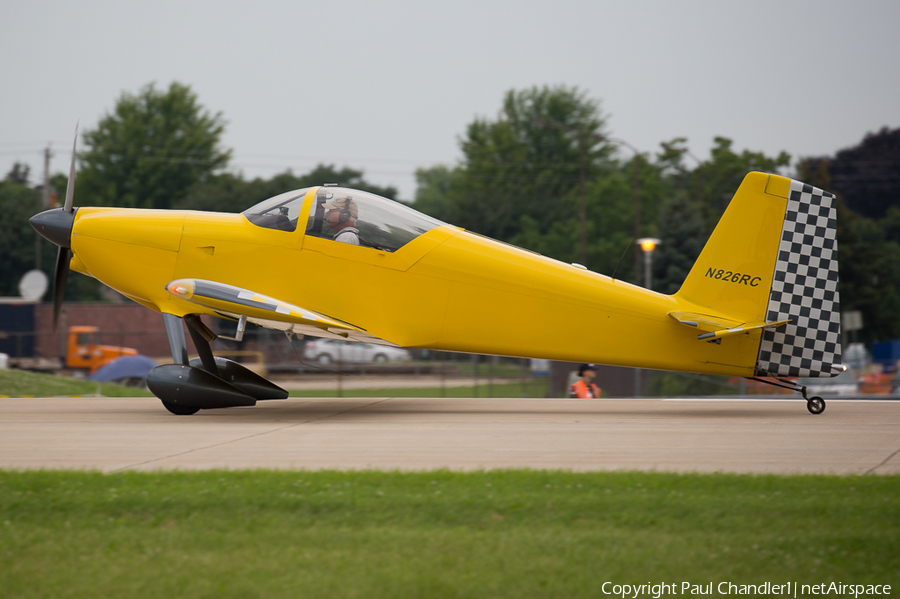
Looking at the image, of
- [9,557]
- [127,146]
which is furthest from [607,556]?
[127,146]

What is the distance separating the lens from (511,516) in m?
4.90

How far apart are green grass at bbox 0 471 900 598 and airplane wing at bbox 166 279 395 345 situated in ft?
9.72

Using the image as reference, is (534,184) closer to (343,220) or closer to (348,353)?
(348,353)

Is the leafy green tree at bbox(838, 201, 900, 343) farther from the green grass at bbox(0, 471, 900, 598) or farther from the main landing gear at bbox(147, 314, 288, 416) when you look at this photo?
the green grass at bbox(0, 471, 900, 598)

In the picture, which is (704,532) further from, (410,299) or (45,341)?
(45,341)

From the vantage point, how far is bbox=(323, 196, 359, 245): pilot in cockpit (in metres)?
9.17

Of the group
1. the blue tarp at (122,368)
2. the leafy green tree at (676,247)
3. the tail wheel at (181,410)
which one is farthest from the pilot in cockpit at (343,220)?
the leafy green tree at (676,247)

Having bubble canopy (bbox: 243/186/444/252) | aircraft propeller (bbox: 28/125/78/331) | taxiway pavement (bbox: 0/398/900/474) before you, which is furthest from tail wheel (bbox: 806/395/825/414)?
aircraft propeller (bbox: 28/125/78/331)

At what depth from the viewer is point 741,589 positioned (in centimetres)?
387

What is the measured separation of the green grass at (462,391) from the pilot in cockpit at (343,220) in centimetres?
1294

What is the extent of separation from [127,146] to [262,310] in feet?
218

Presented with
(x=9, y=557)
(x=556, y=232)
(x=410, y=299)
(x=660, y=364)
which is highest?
(x=556, y=232)

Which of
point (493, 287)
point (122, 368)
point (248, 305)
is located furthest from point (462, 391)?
point (248, 305)

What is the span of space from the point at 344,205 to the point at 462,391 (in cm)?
1622
